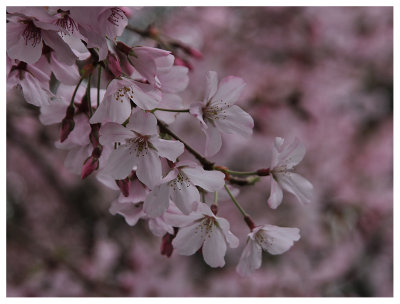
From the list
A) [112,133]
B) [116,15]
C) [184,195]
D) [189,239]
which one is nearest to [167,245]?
[189,239]

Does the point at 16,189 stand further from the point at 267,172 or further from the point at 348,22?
the point at 267,172

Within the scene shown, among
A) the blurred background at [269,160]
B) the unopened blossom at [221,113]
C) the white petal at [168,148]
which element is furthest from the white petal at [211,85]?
the blurred background at [269,160]

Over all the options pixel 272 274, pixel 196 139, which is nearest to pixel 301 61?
pixel 196 139

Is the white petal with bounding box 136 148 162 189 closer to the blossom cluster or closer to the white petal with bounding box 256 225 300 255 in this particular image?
the blossom cluster

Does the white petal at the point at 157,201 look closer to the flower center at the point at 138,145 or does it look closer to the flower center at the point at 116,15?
the flower center at the point at 138,145

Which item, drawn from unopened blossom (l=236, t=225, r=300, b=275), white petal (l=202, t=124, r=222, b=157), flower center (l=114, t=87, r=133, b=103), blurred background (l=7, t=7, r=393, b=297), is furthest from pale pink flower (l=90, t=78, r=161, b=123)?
blurred background (l=7, t=7, r=393, b=297)

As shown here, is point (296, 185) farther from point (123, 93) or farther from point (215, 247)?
point (123, 93)
